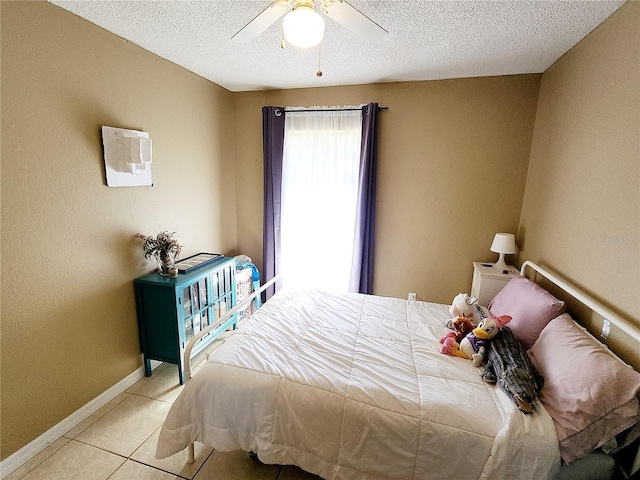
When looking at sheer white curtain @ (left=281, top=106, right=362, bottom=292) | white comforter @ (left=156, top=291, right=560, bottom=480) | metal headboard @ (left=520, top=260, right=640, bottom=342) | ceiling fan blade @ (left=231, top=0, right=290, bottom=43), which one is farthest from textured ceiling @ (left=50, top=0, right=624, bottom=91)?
white comforter @ (left=156, top=291, right=560, bottom=480)

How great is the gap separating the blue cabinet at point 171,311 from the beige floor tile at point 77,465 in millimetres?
669

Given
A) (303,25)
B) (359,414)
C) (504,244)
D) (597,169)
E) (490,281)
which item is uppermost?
(303,25)

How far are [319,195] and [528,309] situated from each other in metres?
2.12

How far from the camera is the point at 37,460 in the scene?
1654mm

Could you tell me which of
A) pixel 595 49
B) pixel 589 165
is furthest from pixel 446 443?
pixel 595 49

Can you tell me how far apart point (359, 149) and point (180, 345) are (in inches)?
95.0

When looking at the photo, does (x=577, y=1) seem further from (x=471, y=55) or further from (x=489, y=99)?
(x=489, y=99)

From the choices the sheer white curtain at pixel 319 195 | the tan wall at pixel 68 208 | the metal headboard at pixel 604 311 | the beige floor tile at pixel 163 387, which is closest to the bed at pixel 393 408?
the metal headboard at pixel 604 311

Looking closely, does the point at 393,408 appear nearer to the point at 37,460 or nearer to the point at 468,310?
the point at 468,310

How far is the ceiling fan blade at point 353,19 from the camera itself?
1257 millimetres

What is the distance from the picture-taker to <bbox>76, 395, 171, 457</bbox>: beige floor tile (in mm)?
1769

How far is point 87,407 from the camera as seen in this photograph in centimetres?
197

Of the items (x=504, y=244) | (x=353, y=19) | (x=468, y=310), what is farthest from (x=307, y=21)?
(x=504, y=244)

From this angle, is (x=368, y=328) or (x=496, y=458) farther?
(x=368, y=328)
